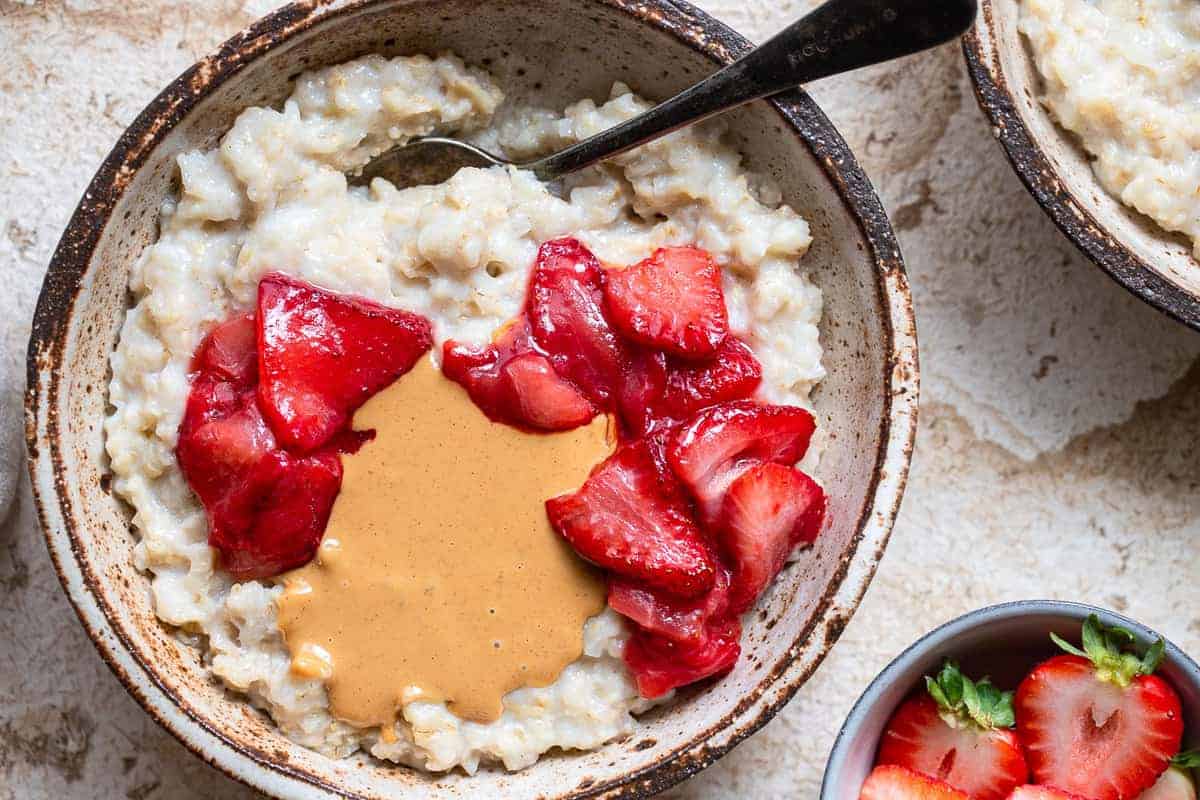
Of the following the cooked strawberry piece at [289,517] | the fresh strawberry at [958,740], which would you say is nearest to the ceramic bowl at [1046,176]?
the fresh strawberry at [958,740]

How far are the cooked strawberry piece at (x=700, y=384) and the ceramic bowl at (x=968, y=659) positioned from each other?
1.80 feet

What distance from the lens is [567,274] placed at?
Answer: 2.45 meters

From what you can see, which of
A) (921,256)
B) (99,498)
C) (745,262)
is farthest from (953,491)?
(99,498)

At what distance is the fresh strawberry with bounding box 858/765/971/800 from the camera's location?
2439 mm

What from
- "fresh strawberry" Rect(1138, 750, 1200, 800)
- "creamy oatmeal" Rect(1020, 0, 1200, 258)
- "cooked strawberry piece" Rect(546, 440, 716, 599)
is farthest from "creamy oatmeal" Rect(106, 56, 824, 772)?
"fresh strawberry" Rect(1138, 750, 1200, 800)

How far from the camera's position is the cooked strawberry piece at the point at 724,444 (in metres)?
2.40

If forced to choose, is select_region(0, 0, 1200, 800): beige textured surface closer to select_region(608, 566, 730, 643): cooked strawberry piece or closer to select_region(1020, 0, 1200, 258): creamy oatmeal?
select_region(1020, 0, 1200, 258): creamy oatmeal

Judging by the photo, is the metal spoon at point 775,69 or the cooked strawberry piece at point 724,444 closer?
the metal spoon at point 775,69

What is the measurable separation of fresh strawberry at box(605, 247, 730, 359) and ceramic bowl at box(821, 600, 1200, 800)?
2.12ft

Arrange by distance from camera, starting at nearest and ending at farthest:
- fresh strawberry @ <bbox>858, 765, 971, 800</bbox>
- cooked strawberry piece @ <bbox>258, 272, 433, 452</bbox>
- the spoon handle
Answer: the spoon handle < cooked strawberry piece @ <bbox>258, 272, 433, 452</bbox> < fresh strawberry @ <bbox>858, 765, 971, 800</bbox>

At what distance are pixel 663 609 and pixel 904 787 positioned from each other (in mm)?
534

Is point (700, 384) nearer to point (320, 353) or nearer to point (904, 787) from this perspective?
point (320, 353)

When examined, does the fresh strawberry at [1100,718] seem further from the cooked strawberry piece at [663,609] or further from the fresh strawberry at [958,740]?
the cooked strawberry piece at [663,609]

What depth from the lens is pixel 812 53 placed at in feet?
7.61
